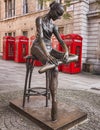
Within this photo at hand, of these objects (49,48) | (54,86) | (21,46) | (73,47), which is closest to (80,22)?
(73,47)

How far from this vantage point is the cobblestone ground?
3.24 m

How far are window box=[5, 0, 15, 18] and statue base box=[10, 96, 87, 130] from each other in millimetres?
16584

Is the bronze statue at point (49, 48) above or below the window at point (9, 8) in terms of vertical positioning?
below

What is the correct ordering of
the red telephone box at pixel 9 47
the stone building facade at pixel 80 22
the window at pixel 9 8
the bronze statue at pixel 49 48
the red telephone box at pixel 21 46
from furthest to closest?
1. the window at pixel 9 8
2. the red telephone box at pixel 9 47
3. the red telephone box at pixel 21 46
4. the stone building facade at pixel 80 22
5. the bronze statue at pixel 49 48

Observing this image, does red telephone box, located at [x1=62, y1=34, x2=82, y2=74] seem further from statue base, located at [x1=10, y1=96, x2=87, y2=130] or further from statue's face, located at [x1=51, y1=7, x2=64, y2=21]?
statue's face, located at [x1=51, y1=7, x2=64, y2=21]

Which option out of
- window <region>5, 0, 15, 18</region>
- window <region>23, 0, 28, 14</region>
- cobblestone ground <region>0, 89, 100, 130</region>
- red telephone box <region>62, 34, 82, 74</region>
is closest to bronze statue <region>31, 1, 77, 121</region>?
cobblestone ground <region>0, 89, 100, 130</region>

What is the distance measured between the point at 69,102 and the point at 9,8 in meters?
17.4

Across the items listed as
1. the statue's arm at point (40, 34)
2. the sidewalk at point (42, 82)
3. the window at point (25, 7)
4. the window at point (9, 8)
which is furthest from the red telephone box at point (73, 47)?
the window at point (9, 8)

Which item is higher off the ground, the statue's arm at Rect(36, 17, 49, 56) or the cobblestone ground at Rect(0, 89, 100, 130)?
the statue's arm at Rect(36, 17, 49, 56)

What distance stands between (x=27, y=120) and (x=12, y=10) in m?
17.5

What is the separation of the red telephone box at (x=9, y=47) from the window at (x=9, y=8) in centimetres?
453

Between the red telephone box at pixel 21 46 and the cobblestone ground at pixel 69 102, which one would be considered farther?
the red telephone box at pixel 21 46

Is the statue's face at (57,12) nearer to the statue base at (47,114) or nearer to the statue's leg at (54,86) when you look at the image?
the statue's leg at (54,86)

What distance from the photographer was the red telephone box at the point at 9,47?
15.7 m
